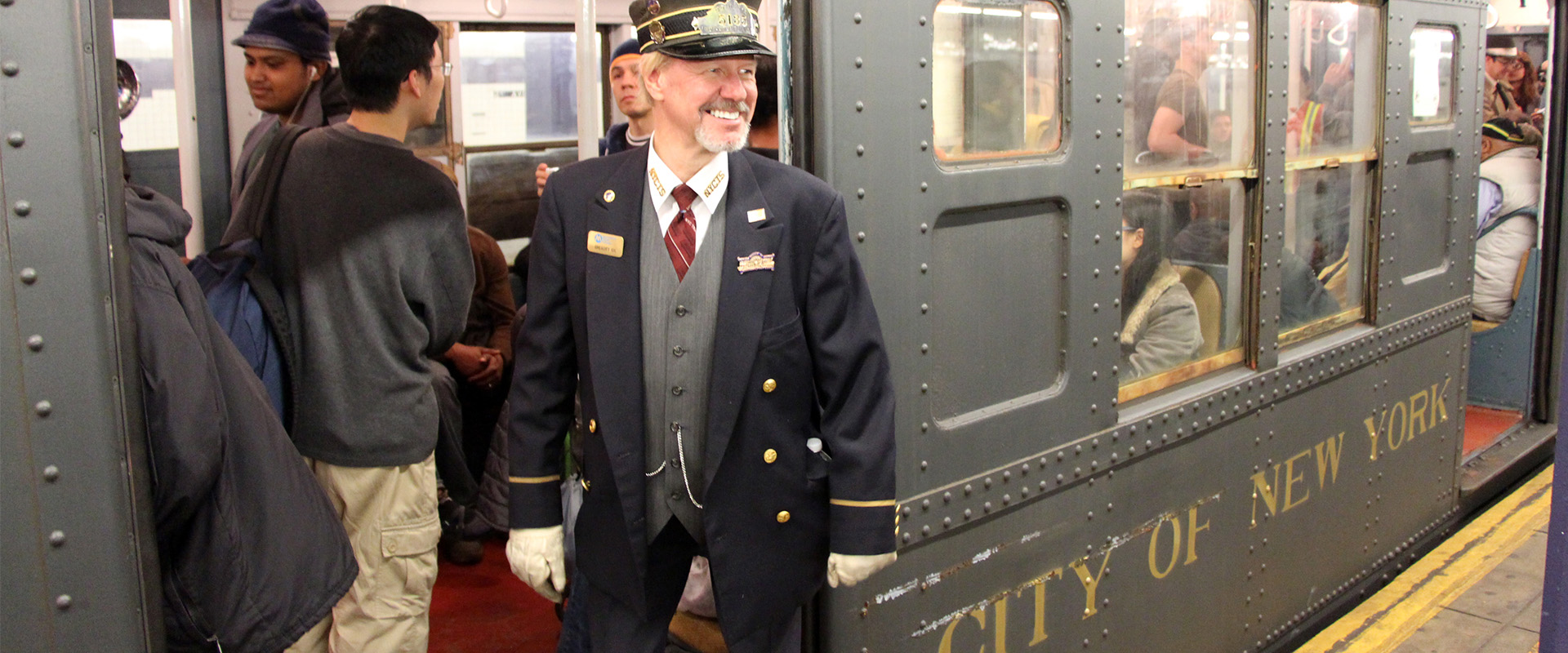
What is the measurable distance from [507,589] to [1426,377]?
11.6 feet

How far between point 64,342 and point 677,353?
2.98 feet

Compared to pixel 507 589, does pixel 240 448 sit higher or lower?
higher

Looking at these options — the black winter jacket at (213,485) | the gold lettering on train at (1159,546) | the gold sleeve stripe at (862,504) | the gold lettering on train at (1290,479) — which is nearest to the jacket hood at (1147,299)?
the gold lettering on train at (1159,546)

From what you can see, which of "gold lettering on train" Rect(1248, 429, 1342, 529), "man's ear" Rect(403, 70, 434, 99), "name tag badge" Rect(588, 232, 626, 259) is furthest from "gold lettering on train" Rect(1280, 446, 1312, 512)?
"man's ear" Rect(403, 70, 434, 99)

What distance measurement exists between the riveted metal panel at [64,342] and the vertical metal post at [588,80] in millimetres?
1510

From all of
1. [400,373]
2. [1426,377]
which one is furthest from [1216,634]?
[400,373]

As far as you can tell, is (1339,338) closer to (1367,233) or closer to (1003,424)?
(1367,233)

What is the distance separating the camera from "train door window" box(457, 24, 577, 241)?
6484mm

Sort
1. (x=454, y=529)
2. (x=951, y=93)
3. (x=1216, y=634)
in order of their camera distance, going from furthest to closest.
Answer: (x=454, y=529) < (x=1216, y=634) < (x=951, y=93)

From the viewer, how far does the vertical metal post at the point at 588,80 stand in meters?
2.99

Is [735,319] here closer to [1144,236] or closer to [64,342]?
[64,342]

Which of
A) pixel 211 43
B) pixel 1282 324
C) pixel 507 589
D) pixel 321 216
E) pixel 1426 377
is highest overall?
pixel 211 43

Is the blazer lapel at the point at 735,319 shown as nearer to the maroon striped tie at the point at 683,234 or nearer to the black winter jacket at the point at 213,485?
the maroon striped tie at the point at 683,234

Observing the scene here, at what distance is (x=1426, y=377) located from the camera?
4.68 meters
